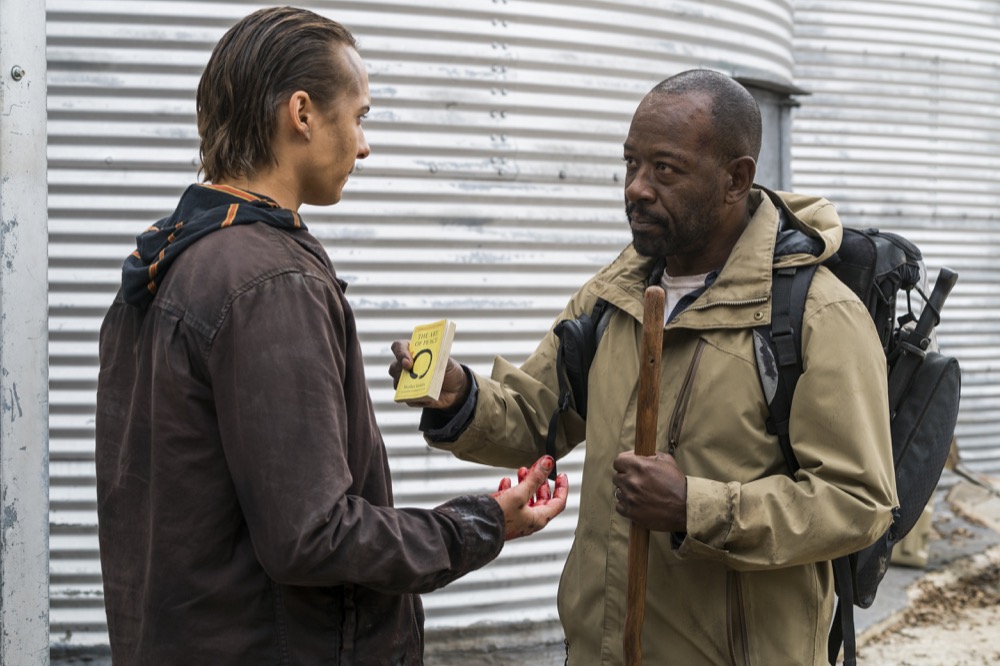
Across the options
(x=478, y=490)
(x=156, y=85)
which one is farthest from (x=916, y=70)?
(x=156, y=85)

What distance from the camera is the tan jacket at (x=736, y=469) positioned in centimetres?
253

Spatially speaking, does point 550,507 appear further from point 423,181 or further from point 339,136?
point 423,181

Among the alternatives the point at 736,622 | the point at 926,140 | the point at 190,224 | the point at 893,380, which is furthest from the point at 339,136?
the point at 926,140

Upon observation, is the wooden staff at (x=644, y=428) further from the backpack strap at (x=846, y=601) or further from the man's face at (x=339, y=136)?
the man's face at (x=339, y=136)

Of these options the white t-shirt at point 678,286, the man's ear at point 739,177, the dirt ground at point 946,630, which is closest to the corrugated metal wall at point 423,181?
the dirt ground at point 946,630

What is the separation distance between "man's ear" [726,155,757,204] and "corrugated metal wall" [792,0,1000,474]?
7.28m

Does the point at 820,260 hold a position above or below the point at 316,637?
above

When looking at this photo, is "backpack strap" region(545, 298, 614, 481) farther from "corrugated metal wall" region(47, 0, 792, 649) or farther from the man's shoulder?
"corrugated metal wall" region(47, 0, 792, 649)

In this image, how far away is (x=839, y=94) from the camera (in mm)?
10000

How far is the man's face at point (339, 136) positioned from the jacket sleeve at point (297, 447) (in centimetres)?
32

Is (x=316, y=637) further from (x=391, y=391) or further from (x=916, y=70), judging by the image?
(x=916, y=70)

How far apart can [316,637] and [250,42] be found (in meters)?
1.15

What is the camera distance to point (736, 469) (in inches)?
105

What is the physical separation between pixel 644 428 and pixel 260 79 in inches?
46.1
